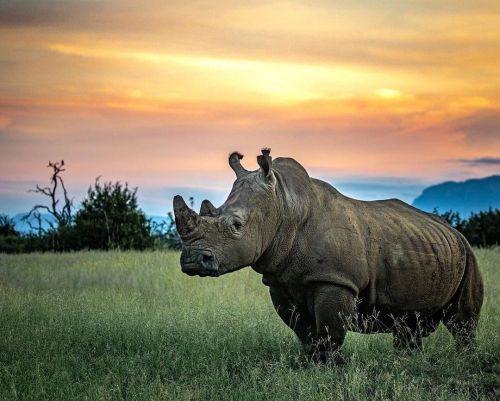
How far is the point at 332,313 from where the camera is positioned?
24.8 ft

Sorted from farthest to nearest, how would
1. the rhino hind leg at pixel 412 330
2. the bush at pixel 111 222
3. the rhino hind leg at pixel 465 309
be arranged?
the bush at pixel 111 222 → the rhino hind leg at pixel 465 309 → the rhino hind leg at pixel 412 330

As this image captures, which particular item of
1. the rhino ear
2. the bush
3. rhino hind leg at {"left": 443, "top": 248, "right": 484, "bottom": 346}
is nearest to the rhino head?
the rhino ear

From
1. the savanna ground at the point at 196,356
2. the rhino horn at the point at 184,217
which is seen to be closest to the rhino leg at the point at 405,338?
the savanna ground at the point at 196,356

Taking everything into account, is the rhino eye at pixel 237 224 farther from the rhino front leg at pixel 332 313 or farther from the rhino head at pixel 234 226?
the rhino front leg at pixel 332 313

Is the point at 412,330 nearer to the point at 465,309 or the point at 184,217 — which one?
the point at 465,309

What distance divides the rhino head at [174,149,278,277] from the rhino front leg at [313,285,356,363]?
0.66 metres

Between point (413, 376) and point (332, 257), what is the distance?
1167 millimetres

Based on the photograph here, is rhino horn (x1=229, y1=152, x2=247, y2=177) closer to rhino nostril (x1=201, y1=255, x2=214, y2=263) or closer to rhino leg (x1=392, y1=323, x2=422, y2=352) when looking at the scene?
rhino nostril (x1=201, y1=255, x2=214, y2=263)

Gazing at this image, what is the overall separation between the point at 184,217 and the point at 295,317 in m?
1.66

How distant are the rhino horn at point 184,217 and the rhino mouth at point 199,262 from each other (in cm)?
16

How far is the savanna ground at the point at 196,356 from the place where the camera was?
7070mm

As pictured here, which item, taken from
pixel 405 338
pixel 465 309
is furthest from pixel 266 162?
pixel 465 309

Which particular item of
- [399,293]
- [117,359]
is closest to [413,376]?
[399,293]

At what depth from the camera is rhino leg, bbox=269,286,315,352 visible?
7.94 meters
